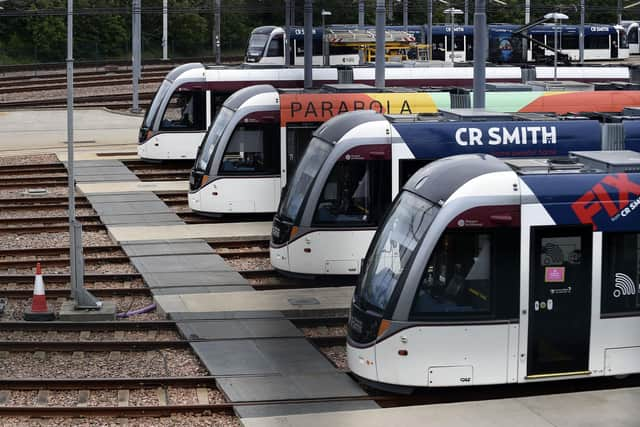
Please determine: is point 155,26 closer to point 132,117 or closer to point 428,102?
point 132,117

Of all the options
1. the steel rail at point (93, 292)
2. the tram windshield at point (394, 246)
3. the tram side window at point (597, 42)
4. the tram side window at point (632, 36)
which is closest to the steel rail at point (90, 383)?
the tram windshield at point (394, 246)

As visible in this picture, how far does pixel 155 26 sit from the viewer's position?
71062mm

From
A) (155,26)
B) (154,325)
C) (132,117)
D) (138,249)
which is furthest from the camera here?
(155,26)

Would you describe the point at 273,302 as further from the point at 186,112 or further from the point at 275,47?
the point at 275,47

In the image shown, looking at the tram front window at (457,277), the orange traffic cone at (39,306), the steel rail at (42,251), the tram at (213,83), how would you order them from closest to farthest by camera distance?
1. the tram front window at (457,277)
2. the orange traffic cone at (39,306)
3. the steel rail at (42,251)
4. the tram at (213,83)

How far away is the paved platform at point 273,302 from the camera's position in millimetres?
17969

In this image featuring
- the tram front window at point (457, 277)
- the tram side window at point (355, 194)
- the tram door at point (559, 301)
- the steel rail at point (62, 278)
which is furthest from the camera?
the steel rail at point (62, 278)

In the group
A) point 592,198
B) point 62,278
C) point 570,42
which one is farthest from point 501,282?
point 570,42

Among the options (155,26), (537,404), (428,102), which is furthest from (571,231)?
(155,26)

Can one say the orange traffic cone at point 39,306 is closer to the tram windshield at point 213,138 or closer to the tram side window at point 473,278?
the tram side window at point 473,278

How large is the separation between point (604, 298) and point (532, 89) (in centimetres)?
1184

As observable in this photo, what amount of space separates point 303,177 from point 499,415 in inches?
269

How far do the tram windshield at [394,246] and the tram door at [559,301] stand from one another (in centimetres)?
122

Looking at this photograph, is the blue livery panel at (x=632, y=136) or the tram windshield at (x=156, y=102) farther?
the tram windshield at (x=156, y=102)
